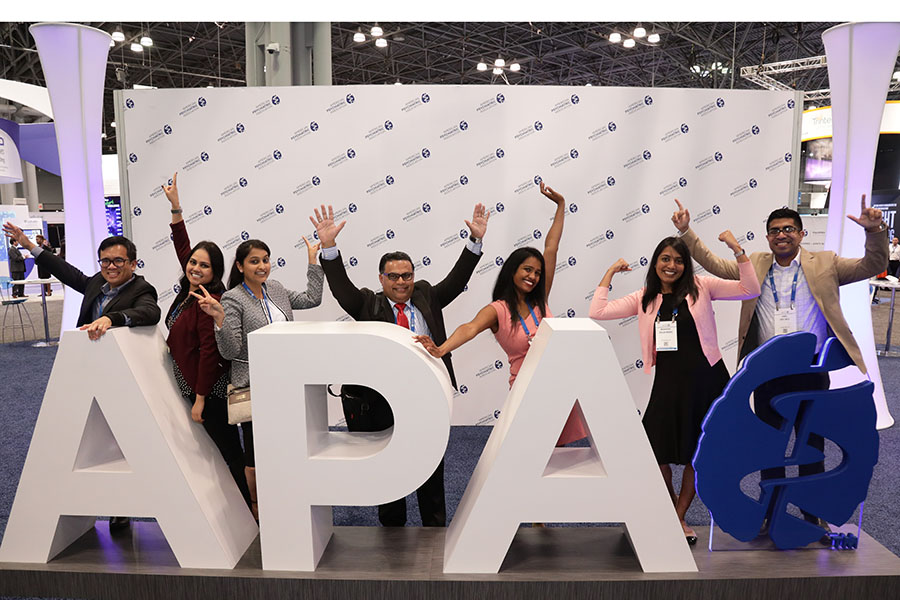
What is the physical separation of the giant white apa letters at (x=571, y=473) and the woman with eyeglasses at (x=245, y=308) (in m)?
1.07

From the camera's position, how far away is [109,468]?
2.29m

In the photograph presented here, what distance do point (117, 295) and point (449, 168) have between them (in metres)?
2.50

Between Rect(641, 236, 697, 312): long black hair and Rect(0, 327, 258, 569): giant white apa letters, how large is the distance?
200 cm

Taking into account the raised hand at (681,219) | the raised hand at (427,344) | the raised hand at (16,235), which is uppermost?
the raised hand at (681,219)

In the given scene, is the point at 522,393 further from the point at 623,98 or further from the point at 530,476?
the point at 623,98

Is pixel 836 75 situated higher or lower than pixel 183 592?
higher

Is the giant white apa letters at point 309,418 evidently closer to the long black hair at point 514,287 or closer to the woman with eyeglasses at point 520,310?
the woman with eyeglasses at point 520,310

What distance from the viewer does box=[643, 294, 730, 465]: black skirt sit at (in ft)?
8.35

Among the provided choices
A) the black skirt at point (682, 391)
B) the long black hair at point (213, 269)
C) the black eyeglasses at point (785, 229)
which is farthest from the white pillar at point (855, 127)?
the long black hair at point (213, 269)

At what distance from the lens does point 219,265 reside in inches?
106

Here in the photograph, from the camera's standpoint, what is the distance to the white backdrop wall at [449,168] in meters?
4.33

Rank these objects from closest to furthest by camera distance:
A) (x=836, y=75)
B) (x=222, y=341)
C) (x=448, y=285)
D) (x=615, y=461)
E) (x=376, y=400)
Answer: (x=615, y=461) → (x=222, y=341) → (x=376, y=400) → (x=448, y=285) → (x=836, y=75)

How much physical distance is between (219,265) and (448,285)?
3.50 feet
